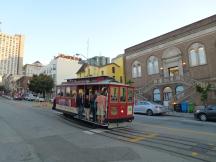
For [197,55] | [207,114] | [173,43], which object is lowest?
[207,114]

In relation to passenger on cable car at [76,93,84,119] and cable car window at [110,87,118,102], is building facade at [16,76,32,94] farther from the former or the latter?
cable car window at [110,87,118,102]

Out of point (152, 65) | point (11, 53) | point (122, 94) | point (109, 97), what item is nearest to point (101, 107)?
point (109, 97)

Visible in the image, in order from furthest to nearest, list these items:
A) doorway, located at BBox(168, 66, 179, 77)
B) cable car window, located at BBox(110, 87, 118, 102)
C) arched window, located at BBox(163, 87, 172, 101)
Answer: doorway, located at BBox(168, 66, 179, 77)
arched window, located at BBox(163, 87, 172, 101)
cable car window, located at BBox(110, 87, 118, 102)

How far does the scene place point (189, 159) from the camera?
600 cm

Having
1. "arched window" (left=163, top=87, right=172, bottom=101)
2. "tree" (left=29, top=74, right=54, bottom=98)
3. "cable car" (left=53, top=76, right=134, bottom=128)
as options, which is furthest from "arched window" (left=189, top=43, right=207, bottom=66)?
"tree" (left=29, top=74, right=54, bottom=98)

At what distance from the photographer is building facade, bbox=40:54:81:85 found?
61753 millimetres

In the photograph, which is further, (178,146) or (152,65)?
(152,65)

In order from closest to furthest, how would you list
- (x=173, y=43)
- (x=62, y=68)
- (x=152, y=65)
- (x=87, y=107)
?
(x=87, y=107) < (x=173, y=43) < (x=152, y=65) < (x=62, y=68)

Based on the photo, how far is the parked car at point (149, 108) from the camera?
2034cm

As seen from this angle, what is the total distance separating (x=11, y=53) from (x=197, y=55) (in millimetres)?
136968

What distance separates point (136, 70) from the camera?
40.4 m

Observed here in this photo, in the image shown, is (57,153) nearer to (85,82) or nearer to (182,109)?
(85,82)

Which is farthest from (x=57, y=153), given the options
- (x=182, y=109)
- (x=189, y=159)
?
(x=182, y=109)

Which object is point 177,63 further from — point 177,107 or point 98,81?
point 98,81
